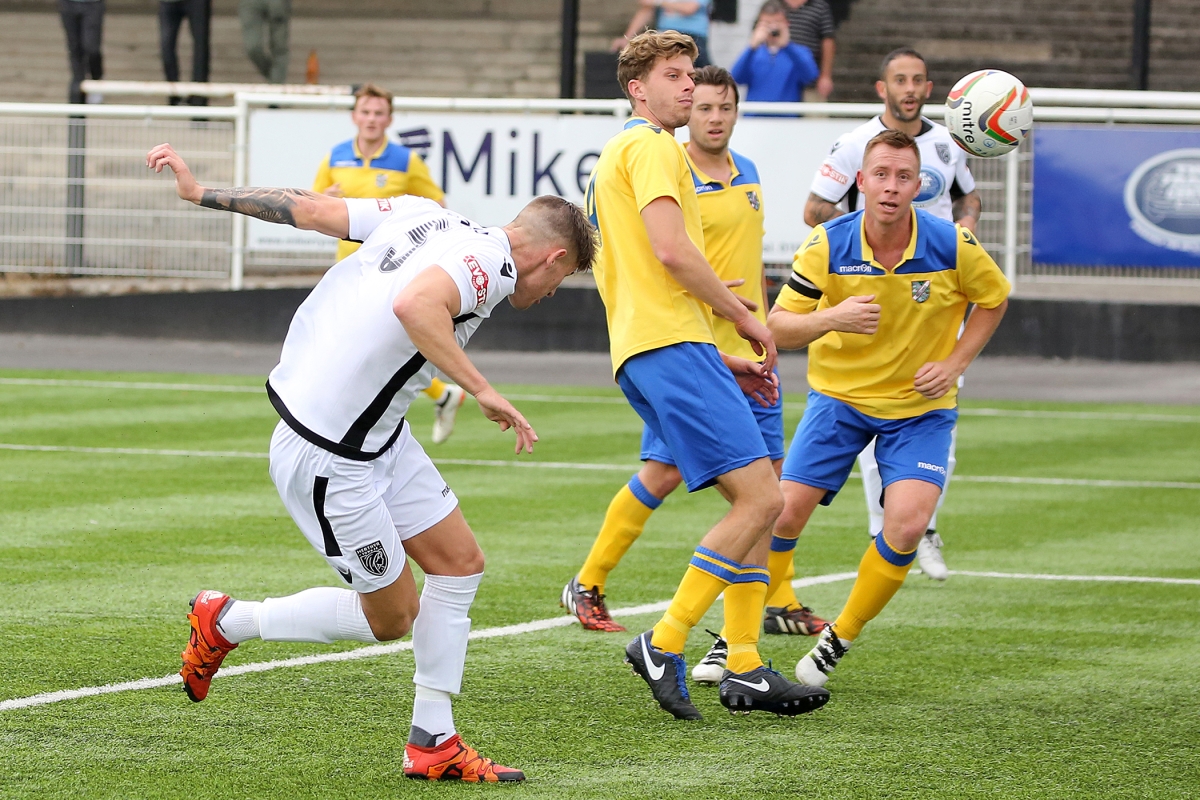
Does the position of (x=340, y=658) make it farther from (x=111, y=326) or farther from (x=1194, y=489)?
(x=111, y=326)

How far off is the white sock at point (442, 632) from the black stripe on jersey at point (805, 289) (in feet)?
6.17

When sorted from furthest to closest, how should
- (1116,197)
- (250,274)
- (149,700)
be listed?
(250,274) → (1116,197) → (149,700)

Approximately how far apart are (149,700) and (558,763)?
1.47 metres

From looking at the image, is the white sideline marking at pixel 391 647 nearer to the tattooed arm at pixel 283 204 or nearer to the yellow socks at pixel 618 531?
the yellow socks at pixel 618 531

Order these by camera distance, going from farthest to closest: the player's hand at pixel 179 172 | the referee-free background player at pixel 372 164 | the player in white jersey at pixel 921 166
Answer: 1. the referee-free background player at pixel 372 164
2. the player in white jersey at pixel 921 166
3. the player's hand at pixel 179 172

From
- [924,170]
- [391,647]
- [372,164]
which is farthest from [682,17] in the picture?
[391,647]

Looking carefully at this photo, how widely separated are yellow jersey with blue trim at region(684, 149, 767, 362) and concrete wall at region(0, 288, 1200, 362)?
11.0 meters

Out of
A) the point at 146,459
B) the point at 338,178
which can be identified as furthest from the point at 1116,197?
the point at 146,459

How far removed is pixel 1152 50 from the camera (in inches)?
1021

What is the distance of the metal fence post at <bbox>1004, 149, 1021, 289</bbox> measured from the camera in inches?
692

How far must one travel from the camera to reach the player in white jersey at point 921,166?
26.5ft

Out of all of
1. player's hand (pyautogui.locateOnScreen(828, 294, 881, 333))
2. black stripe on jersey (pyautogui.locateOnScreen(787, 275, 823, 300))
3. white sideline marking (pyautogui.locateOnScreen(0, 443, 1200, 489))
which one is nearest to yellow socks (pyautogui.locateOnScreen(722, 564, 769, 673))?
player's hand (pyautogui.locateOnScreen(828, 294, 881, 333))

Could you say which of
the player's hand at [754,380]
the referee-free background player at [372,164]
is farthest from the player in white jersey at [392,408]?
the referee-free background player at [372,164]

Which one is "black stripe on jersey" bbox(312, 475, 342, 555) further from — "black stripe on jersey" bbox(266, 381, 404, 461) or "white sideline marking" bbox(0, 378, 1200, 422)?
"white sideline marking" bbox(0, 378, 1200, 422)
